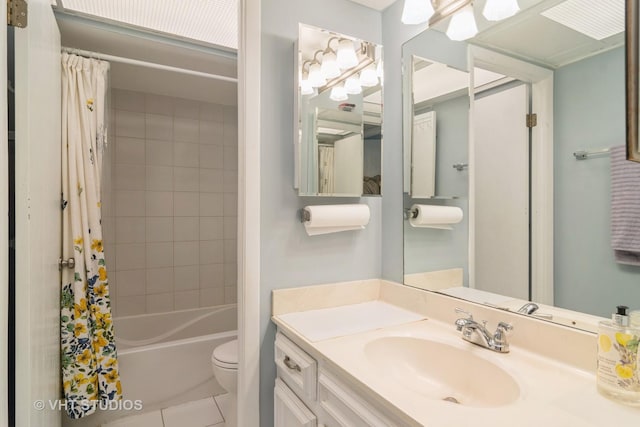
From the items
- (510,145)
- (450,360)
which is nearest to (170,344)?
(450,360)

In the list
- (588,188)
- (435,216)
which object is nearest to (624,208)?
(588,188)

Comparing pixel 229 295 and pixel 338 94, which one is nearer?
pixel 338 94

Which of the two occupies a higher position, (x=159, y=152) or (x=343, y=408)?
(x=159, y=152)

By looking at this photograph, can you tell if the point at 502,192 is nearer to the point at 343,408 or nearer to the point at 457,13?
the point at 457,13

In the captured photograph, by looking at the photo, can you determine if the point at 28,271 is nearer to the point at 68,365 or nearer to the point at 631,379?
the point at 68,365

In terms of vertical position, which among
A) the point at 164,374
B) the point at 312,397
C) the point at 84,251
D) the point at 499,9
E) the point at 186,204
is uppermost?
the point at 499,9

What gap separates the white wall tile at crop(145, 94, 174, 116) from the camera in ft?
8.73

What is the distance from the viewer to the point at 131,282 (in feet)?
8.63

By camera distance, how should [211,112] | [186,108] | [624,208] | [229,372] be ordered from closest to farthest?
[624,208], [229,372], [186,108], [211,112]

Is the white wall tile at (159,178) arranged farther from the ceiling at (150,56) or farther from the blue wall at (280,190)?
the blue wall at (280,190)

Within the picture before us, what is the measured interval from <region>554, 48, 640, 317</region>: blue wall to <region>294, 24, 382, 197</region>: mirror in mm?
706

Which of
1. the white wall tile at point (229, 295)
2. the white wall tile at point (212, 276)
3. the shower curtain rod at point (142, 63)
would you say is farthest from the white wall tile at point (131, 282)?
the shower curtain rod at point (142, 63)

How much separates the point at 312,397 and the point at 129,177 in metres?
2.36

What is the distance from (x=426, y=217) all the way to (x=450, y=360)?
0.58 metres
